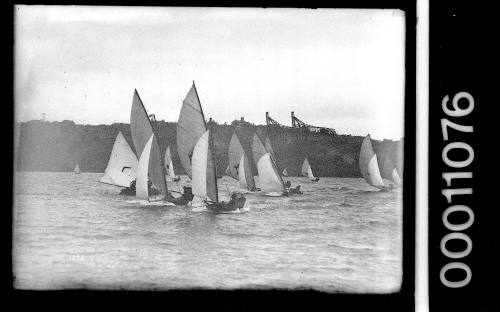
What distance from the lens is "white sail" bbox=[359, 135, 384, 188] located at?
331 centimetres

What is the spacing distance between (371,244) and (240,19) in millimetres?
1384

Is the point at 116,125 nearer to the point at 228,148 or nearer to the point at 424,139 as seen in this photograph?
the point at 228,148

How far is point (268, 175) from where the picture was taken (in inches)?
133

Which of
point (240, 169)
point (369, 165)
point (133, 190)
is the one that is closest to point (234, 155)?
point (240, 169)

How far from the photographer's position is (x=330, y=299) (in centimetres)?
328

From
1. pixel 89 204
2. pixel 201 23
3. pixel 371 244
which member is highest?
pixel 201 23

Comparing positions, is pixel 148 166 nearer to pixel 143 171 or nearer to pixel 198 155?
pixel 143 171

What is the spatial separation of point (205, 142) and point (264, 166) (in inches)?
13.6

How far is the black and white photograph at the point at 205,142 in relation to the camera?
3.28m

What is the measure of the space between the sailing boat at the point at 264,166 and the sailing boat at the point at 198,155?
0.15 metres

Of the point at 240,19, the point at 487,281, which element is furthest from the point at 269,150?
the point at 487,281

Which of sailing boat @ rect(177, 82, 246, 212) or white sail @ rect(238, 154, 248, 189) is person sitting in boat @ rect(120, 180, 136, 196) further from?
white sail @ rect(238, 154, 248, 189)

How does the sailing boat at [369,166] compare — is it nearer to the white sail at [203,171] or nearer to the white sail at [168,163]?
the white sail at [203,171]

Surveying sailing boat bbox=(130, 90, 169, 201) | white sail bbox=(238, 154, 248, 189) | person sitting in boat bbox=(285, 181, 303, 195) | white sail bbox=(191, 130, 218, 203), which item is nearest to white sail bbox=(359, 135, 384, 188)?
person sitting in boat bbox=(285, 181, 303, 195)
